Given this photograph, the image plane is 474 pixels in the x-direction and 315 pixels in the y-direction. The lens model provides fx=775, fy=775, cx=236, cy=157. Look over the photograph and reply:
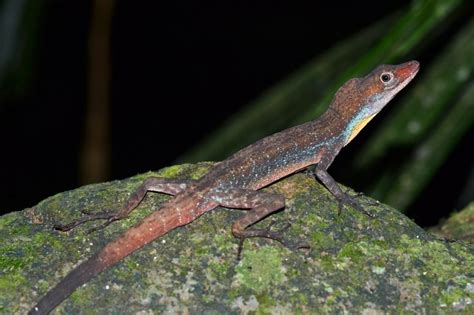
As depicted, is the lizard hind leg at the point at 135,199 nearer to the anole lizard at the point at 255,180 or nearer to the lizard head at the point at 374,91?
the anole lizard at the point at 255,180

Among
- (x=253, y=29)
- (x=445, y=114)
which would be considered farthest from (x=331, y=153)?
(x=253, y=29)

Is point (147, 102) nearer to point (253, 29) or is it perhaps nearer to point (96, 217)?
point (253, 29)

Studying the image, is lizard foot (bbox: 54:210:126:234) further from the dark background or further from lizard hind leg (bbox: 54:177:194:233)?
the dark background

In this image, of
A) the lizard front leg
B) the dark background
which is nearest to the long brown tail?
the lizard front leg

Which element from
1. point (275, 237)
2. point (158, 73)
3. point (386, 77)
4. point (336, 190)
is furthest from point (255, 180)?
point (158, 73)

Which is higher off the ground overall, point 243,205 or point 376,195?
point 243,205

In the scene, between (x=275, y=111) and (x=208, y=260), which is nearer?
(x=208, y=260)

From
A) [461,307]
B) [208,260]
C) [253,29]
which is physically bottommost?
[461,307]
